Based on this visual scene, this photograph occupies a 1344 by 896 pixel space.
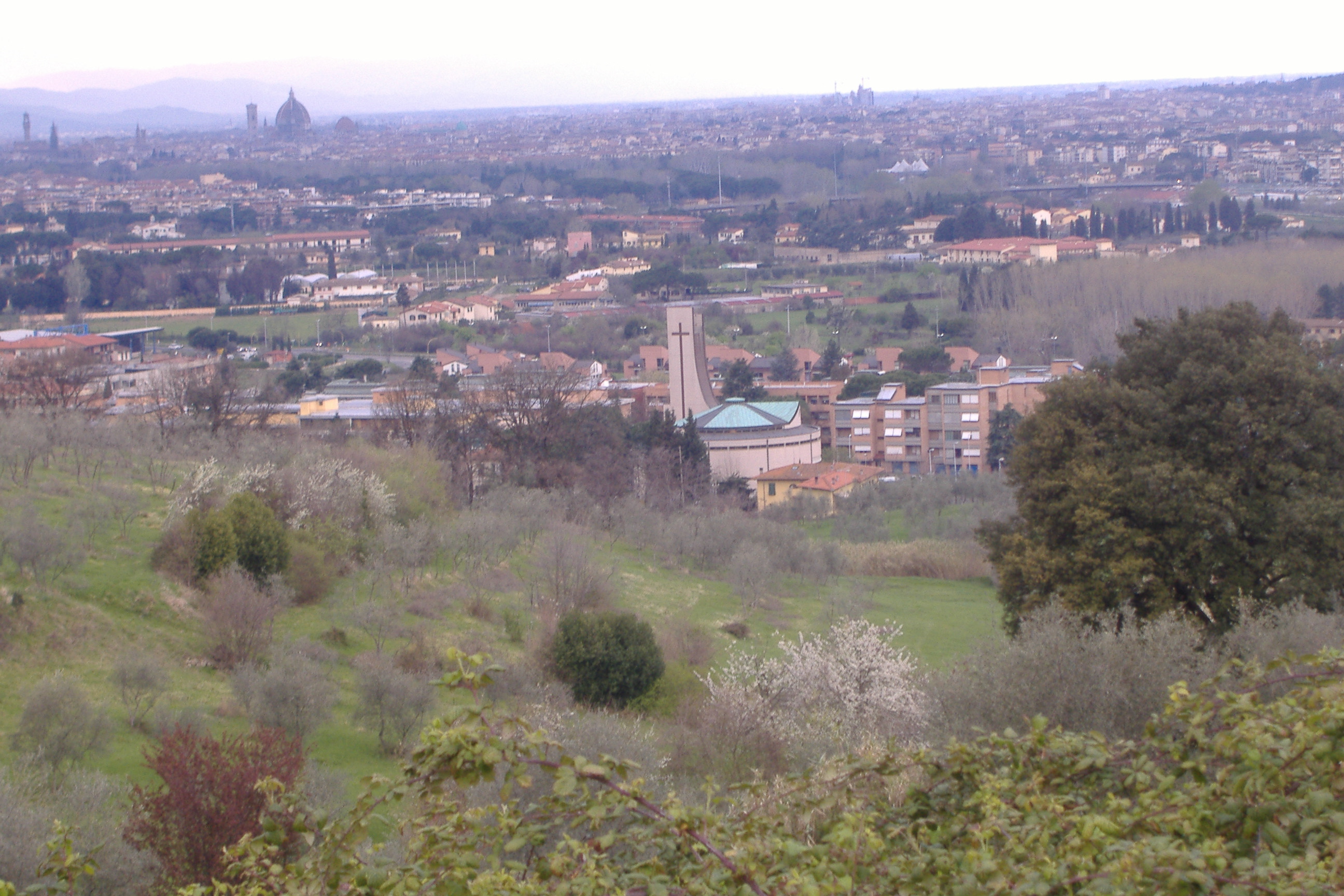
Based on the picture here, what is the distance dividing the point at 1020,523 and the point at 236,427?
46.5 feet

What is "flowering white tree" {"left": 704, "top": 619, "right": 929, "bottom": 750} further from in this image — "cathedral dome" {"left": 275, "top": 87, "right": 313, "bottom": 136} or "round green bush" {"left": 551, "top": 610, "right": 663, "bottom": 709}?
"cathedral dome" {"left": 275, "top": 87, "right": 313, "bottom": 136}

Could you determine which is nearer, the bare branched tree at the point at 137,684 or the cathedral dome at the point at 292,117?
the bare branched tree at the point at 137,684

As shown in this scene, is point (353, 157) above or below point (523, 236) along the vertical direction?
above

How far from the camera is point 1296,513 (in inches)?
363

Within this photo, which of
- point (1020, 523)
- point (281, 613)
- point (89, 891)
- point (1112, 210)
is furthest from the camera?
point (1112, 210)

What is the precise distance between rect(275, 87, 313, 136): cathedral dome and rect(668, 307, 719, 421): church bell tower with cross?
120 m

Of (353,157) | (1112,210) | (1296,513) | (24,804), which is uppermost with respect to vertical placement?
(353,157)

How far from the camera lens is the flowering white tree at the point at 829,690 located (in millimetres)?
9227

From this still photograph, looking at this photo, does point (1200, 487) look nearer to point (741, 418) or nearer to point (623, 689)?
Answer: point (623, 689)

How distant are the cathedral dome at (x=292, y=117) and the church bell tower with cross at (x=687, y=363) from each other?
120m

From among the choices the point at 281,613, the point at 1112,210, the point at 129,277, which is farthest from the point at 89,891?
the point at 1112,210

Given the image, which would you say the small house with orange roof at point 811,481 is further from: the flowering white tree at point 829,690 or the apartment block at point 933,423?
the flowering white tree at point 829,690

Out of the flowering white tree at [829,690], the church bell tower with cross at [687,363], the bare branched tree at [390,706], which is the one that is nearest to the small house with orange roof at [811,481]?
the church bell tower with cross at [687,363]

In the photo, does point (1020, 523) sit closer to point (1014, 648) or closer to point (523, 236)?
point (1014, 648)
